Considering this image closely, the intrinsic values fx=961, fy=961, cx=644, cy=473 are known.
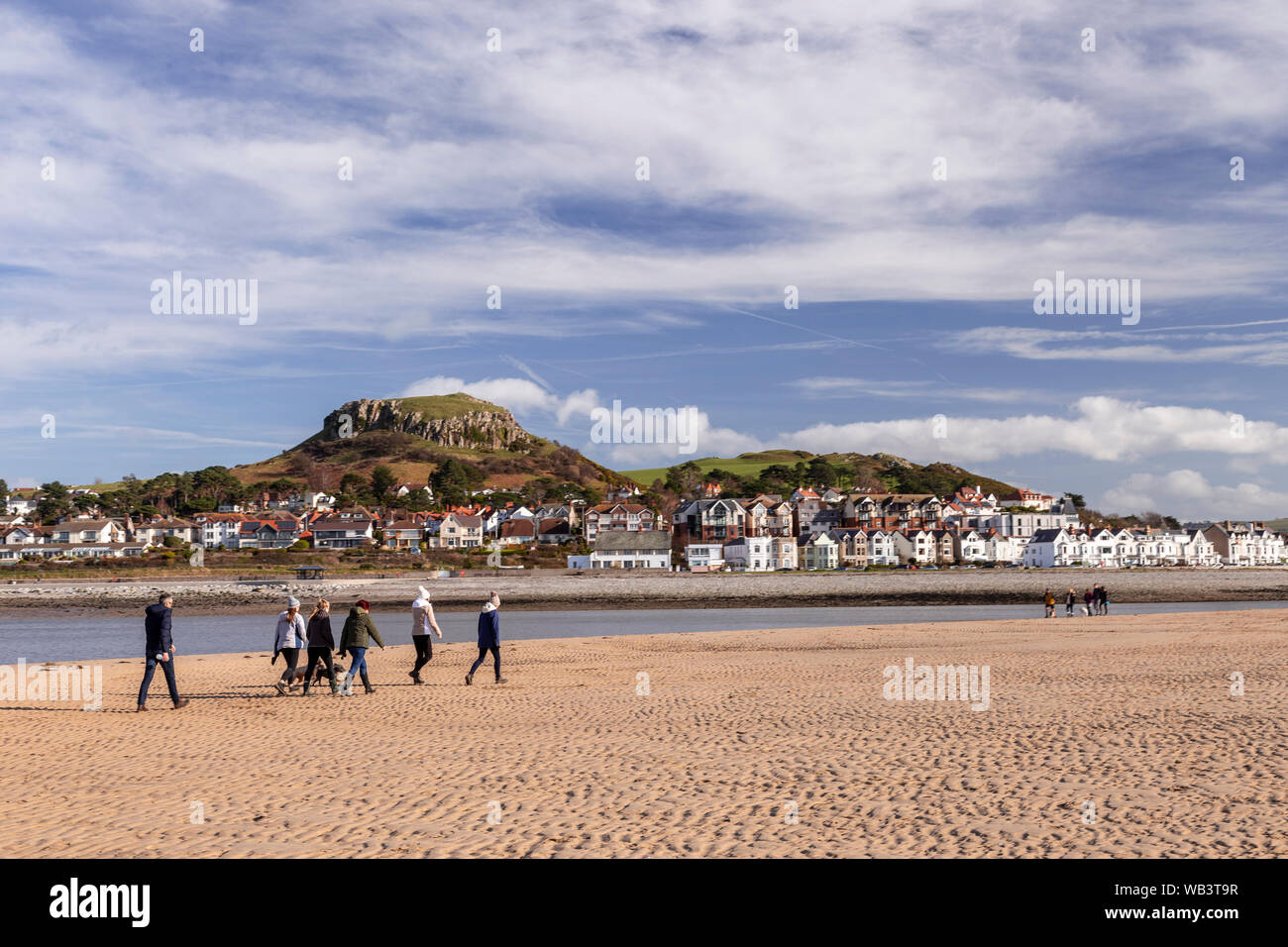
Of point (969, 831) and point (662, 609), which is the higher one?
point (969, 831)

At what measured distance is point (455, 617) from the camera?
163 feet

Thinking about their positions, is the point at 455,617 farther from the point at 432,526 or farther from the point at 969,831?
the point at 432,526

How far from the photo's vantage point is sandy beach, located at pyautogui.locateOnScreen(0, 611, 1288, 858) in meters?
7.55

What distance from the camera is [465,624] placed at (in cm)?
4378

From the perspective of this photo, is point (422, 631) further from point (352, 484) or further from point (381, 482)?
point (352, 484)

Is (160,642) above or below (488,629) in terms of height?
above

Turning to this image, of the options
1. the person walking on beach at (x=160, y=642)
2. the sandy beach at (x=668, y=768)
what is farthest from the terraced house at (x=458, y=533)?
the person walking on beach at (x=160, y=642)

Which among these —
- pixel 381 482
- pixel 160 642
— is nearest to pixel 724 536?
pixel 381 482

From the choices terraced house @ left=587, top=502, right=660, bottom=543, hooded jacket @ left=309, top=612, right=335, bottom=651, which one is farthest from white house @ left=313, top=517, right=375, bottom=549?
hooded jacket @ left=309, top=612, right=335, bottom=651

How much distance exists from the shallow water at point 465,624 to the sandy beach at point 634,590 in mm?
5258

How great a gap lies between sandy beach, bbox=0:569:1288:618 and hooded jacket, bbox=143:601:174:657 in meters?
41.6

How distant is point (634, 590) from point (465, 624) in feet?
97.7

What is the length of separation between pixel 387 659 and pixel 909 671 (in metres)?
12.8
